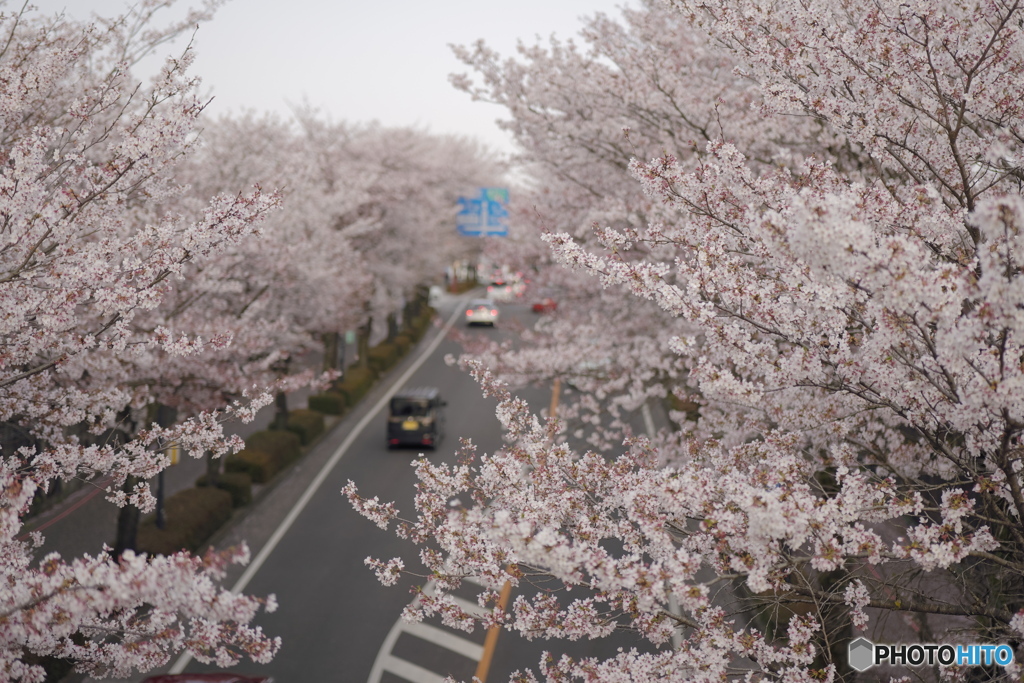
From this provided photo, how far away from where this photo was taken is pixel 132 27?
25.7 ft

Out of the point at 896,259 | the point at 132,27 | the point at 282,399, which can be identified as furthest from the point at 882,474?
the point at 282,399

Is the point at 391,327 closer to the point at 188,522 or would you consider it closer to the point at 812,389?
the point at 188,522

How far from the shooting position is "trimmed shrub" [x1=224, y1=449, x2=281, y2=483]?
1742 centimetres

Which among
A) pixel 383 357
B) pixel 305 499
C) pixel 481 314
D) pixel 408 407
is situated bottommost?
pixel 305 499

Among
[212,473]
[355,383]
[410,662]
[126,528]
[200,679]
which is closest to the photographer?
[200,679]

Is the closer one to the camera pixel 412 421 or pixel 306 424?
pixel 412 421

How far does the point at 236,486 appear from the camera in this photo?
16266 mm

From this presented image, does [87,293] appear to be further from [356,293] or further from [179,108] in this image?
[356,293]

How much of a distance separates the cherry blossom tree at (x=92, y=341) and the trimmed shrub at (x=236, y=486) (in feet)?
32.7

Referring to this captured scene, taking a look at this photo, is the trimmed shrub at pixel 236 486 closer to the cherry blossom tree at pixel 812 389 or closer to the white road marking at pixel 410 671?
the white road marking at pixel 410 671

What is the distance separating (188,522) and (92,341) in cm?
965

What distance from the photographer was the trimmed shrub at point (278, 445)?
1852 cm

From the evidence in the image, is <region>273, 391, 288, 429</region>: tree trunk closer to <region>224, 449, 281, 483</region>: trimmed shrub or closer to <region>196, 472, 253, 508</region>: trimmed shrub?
<region>224, 449, 281, 483</region>: trimmed shrub

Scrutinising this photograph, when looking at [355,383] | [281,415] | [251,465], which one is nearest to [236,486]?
[251,465]
